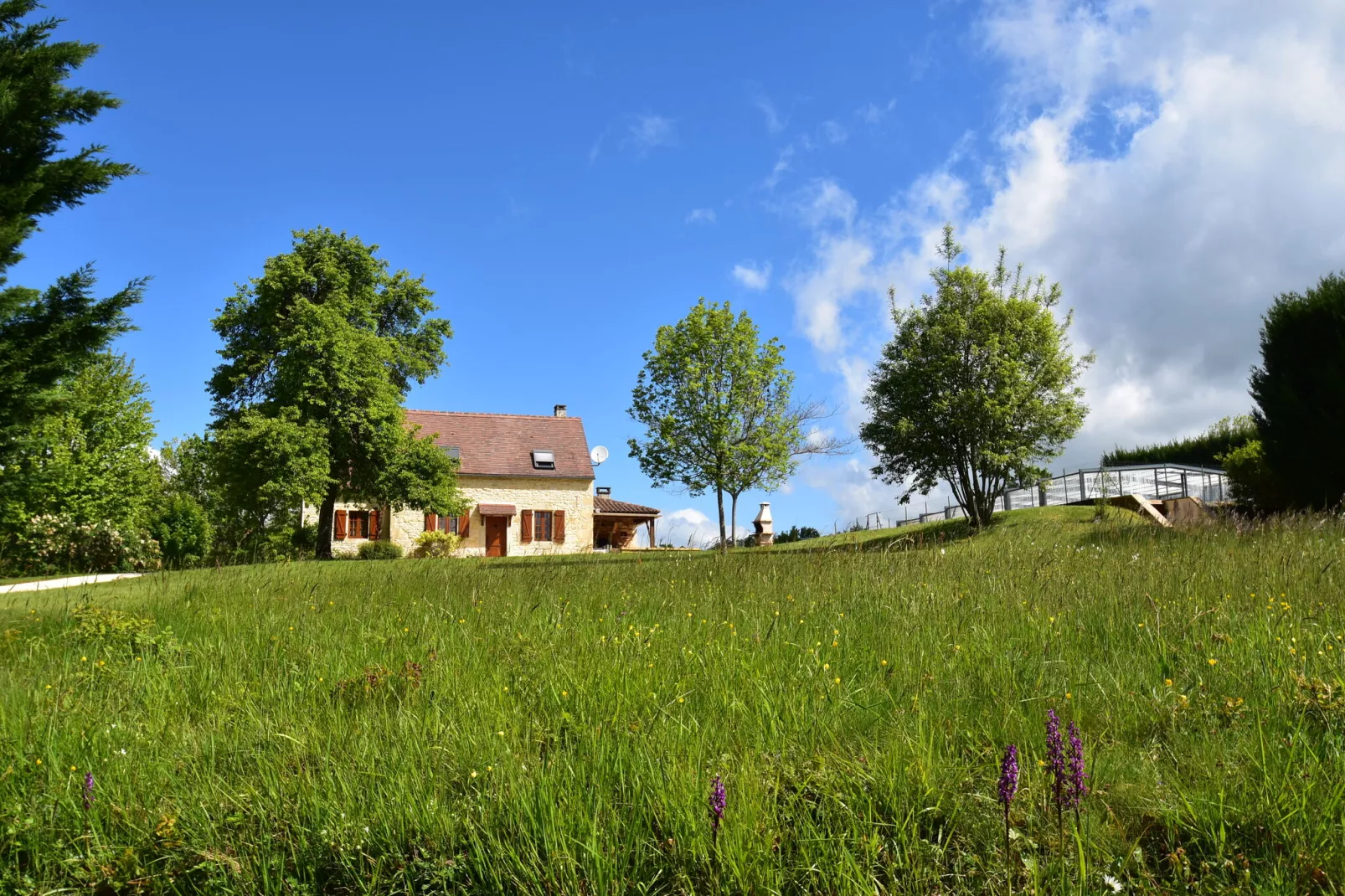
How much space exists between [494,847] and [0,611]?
377 inches

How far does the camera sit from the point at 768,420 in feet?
90.7

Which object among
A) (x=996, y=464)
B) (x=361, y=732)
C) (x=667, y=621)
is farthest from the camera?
(x=996, y=464)

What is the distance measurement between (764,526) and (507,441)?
524 inches

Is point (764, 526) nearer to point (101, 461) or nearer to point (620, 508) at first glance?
point (620, 508)

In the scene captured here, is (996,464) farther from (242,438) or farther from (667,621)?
(242,438)

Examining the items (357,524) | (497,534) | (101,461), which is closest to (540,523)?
(497,534)

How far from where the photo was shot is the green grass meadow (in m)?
2.59

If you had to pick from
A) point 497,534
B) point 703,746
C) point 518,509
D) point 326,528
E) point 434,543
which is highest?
point 518,509

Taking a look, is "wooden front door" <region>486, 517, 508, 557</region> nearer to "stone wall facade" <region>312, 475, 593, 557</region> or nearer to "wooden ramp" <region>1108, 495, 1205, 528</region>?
"stone wall facade" <region>312, 475, 593, 557</region>

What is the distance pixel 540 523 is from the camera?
36938 millimetres

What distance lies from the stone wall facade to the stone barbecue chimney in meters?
7.63

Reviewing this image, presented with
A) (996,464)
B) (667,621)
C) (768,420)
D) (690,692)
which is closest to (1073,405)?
(996,464)

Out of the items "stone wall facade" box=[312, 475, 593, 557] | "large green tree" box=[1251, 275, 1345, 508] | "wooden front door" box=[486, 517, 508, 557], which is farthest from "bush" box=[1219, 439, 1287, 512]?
"wooden front door" box=[486, 517, 508, 557]

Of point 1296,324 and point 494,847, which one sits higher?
point 1296,324
